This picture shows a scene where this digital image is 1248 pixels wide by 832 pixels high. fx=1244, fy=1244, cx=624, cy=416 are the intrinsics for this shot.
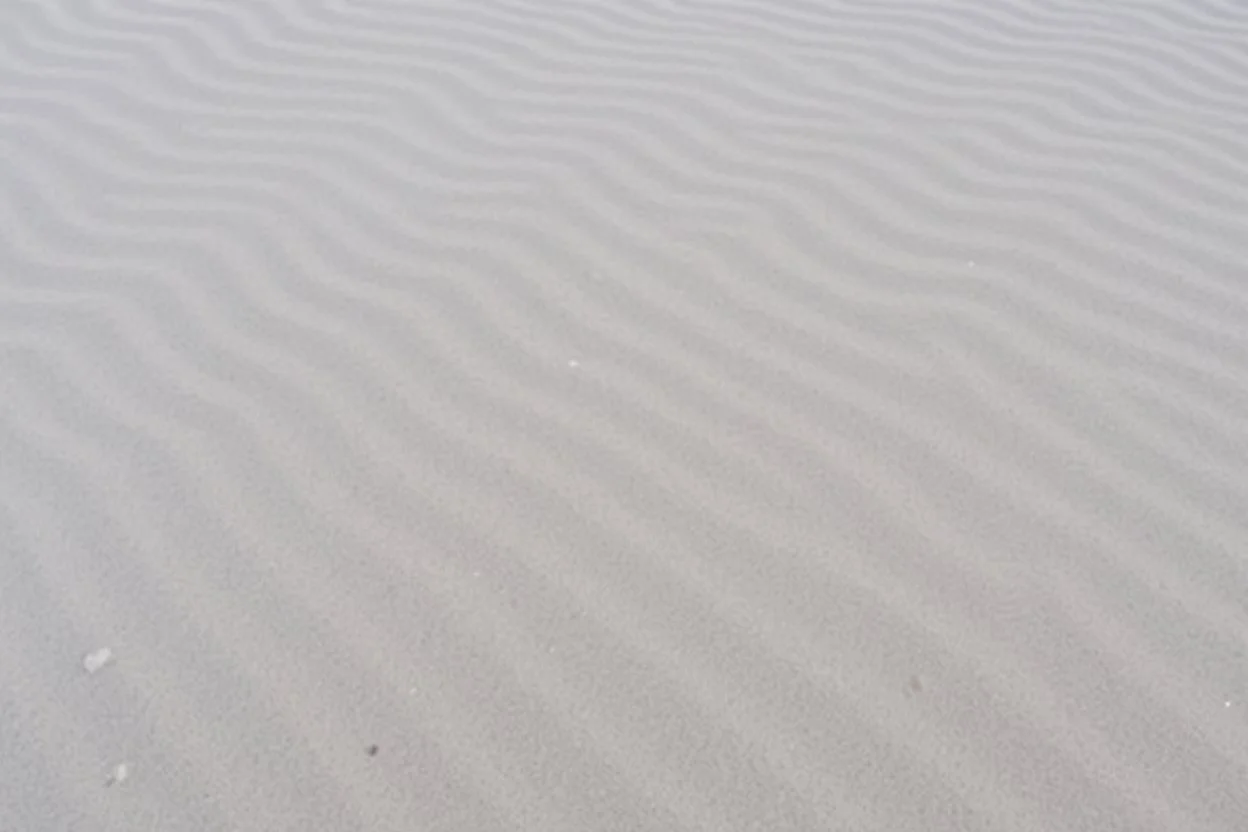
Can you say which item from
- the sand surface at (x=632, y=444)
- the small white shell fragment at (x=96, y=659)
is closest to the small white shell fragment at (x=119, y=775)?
the sand surface at (x=632, y=444)

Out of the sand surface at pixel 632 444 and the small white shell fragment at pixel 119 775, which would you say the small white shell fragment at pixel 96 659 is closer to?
the sand surface at pixel 632 444

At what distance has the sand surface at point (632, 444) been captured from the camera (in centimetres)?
182

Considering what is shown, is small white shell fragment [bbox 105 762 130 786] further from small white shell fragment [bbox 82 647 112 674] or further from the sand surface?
small white shell fragment [bbox 82 647 112 674]

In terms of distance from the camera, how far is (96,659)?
6.48 ft

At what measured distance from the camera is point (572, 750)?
6.00 feet

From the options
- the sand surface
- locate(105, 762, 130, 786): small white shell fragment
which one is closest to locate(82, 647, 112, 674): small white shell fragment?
the sand surface

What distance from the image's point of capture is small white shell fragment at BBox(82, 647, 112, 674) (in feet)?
6.44

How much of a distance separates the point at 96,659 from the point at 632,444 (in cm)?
101

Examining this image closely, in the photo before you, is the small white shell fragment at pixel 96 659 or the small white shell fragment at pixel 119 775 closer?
the small white shell fragment at pixel 119 775

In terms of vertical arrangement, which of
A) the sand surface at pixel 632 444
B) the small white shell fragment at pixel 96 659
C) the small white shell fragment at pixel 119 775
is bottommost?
the small white shell fragment at pixel 119 775

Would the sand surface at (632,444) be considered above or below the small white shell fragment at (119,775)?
above

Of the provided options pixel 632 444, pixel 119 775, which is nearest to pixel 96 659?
pixel 119 775

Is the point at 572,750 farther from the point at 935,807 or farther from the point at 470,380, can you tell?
the point at 470,380

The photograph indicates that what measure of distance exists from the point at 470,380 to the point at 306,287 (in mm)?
572
